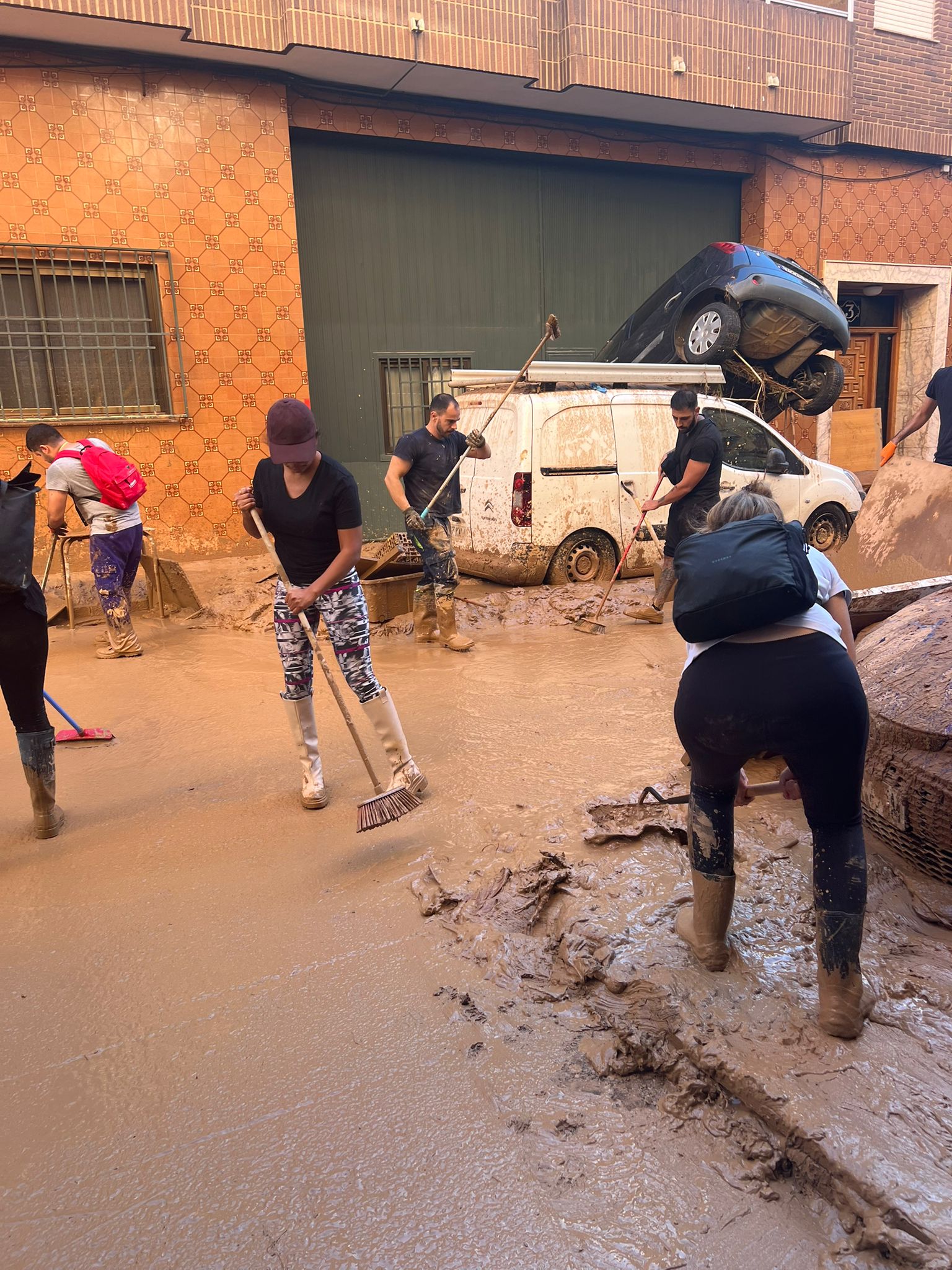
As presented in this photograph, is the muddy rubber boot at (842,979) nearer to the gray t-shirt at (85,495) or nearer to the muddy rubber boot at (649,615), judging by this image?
the muddy rubber boot at (649,615)

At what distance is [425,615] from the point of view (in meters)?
7.03

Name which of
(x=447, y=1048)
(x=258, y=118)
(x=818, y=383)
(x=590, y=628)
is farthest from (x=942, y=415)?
(x=258, y=118)

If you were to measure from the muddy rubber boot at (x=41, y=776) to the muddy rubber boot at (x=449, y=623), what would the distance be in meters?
3.36

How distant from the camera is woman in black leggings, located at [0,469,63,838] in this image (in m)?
3.54

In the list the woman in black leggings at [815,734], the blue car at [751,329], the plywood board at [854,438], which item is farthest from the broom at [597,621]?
the plywood board at [854,438]

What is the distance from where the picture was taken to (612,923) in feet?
9.76

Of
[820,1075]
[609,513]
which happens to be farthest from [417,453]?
[820,1075]

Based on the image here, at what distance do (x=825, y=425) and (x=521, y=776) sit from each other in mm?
10573

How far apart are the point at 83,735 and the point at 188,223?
5.92 m

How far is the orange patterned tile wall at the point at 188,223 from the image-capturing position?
26.4ft

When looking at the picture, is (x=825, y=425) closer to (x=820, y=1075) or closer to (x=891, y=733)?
(x=891, y=733)

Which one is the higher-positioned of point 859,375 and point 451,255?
point 451,255

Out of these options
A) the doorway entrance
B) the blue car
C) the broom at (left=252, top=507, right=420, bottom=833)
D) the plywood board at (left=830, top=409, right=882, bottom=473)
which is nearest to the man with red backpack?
the broom at (left=252, top=507, right=420, bottom=833)

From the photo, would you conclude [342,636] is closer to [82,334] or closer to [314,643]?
[314,643]
